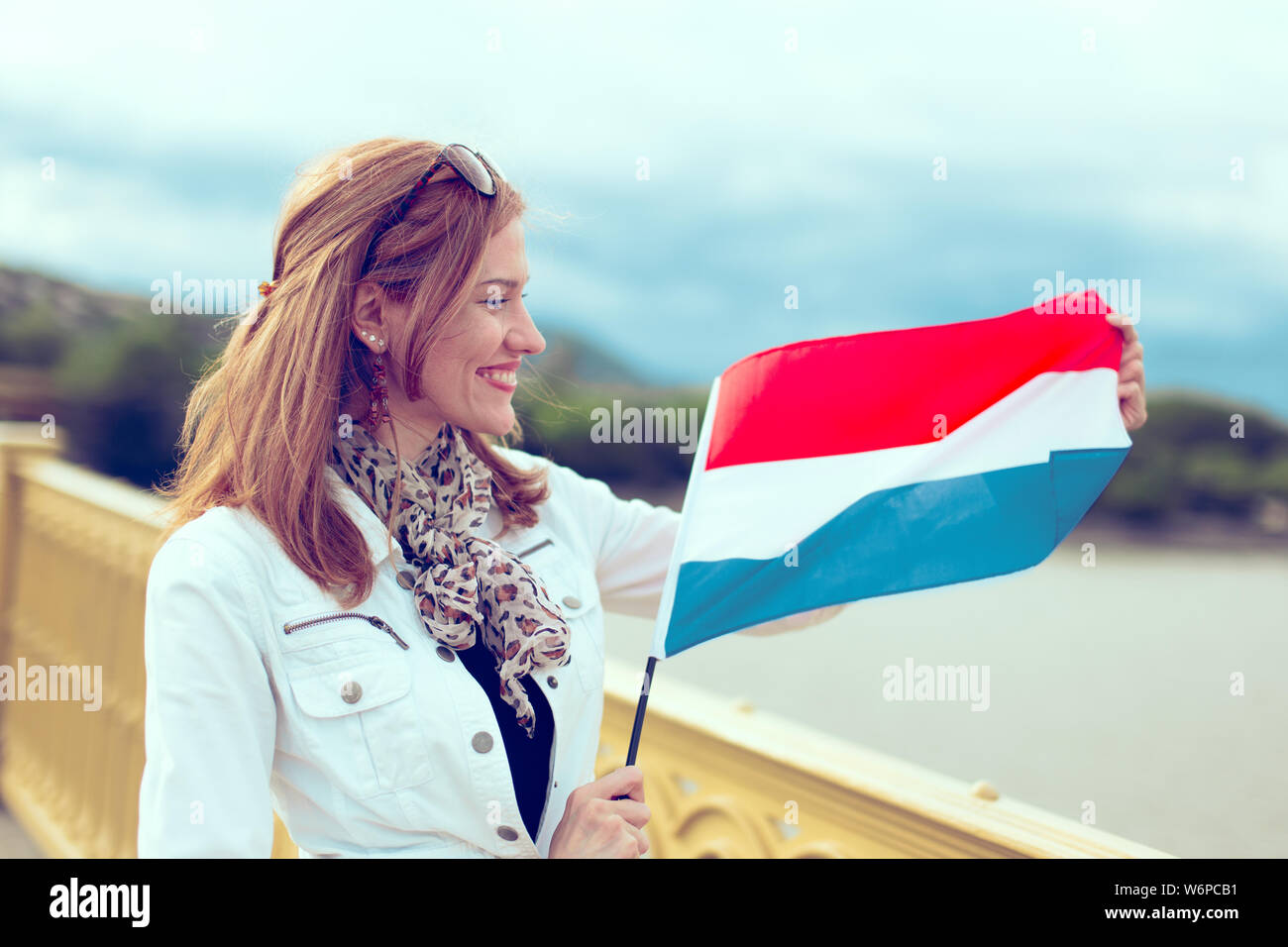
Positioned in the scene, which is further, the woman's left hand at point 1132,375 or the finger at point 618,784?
the woman's left hand at point 1132,375

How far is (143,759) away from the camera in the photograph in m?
2.64

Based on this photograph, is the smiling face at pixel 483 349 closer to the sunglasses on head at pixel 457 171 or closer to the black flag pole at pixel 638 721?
the sunglasses on head at pixel 457 171

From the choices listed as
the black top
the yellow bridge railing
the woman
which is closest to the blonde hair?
the woman

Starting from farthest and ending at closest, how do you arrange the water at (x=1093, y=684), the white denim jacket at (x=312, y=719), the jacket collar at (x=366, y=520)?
1. the water at (x=1093, y=684)
2. the jacket collar at (x=366, y=520)
3. the white denim jacket at (x=312, y=719)

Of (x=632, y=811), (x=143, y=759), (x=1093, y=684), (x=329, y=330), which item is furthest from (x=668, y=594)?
(x=1093, y=684)

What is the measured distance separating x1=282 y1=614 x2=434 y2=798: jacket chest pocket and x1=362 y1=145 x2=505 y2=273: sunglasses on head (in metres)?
0.47

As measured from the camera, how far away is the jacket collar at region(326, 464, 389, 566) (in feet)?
4.02

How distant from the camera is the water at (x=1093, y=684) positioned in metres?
2.06

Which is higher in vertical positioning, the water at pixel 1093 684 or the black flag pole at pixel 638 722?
the black flag pole at pixel 638 722

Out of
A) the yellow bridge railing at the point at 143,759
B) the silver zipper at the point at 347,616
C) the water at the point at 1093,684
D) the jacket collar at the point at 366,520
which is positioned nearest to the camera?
the silver zipper at the point at 347,616

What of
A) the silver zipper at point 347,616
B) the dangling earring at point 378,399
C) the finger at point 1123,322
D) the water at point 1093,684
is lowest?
the water at point 1093,684

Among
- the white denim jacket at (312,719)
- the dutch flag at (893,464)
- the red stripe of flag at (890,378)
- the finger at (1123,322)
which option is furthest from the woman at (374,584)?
the finger at (1123,322)
